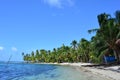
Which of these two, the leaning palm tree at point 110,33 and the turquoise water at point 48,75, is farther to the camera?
the leaning palm tree at point 110,33

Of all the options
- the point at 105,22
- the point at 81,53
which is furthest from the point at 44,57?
the point at 105,22

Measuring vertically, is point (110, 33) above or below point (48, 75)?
above

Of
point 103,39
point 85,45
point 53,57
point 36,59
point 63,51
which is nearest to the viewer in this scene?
point 103,39

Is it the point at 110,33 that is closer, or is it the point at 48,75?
the point at 48,75

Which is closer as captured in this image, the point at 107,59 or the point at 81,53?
the point at 107,59

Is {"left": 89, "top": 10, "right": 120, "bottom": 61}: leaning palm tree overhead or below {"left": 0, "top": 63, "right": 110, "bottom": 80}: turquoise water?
overhead

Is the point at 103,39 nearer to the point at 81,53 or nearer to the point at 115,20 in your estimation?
the point at 115,20

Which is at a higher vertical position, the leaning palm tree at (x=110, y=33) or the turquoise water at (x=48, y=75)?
the leaning palm tree at (x=110, y=33)

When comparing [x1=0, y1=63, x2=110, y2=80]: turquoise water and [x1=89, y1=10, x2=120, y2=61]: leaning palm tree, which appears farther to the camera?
[x1=89, y1=10, x2=120, y2=61]: leaning palm tree

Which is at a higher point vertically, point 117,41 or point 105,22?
point 105,22

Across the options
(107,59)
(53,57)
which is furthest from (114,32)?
(53,57)

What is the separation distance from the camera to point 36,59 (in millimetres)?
180625

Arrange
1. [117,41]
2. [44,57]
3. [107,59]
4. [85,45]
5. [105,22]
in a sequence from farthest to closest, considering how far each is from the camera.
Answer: [44,57] < [85,45] < [107,59] < [105,22] < [117,41]

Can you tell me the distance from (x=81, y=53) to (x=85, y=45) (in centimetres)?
761
